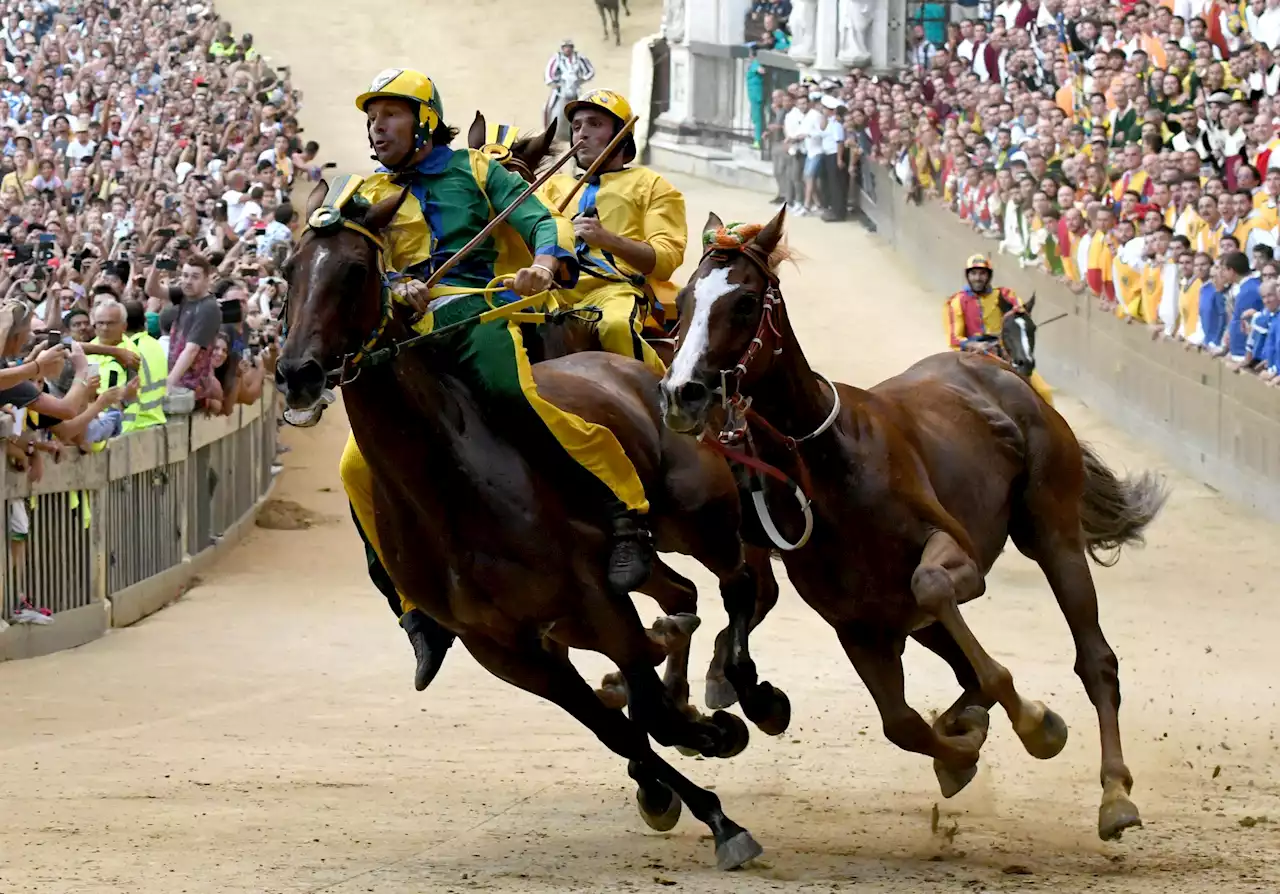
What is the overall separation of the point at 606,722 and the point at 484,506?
1.09 metres

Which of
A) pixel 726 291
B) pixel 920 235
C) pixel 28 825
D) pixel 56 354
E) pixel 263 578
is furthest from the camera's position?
pixel 920 235

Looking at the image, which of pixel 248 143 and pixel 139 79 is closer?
pixel 248 143

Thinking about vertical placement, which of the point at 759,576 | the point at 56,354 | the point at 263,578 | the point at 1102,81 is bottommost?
the point at 263,578

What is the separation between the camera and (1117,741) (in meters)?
8.63

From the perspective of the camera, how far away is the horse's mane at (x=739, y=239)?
7.64 meters

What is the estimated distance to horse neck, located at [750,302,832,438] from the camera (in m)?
7.78

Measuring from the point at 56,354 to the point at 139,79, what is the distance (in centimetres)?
2428

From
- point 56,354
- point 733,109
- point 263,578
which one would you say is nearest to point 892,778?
point 56,354

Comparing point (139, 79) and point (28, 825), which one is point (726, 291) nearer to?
point (28, 825)

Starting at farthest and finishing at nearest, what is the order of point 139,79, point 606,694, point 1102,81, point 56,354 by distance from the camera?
point 139,79 < point 1102,81 < point 56,354 < point 606,694

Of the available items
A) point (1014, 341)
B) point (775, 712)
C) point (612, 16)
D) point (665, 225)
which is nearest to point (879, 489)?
point (775, 712)

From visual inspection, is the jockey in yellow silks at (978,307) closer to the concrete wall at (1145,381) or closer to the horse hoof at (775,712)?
the concrete wall at (1145,381)

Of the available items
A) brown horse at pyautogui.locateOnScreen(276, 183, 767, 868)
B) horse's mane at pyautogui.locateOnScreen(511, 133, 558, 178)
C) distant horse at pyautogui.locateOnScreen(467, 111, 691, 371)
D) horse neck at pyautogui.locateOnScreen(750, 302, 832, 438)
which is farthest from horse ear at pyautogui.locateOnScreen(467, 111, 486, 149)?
horse neck at pyautogui.locateOnScreen(750, 302, 832, 438)

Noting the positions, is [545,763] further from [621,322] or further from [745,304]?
[745,304]
